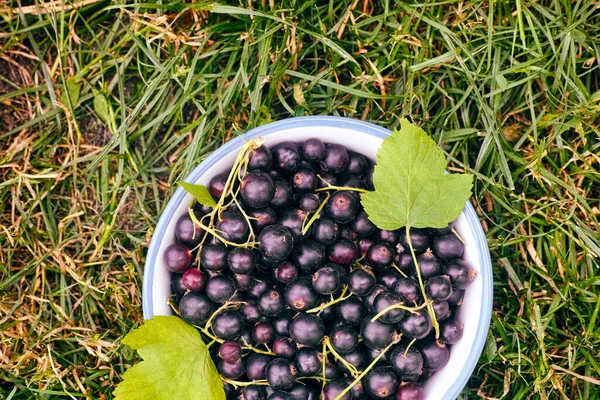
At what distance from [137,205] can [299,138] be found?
0.76 meters

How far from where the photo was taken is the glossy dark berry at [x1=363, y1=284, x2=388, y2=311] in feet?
5.35

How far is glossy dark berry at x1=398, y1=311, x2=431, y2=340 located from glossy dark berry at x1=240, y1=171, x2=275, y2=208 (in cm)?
53

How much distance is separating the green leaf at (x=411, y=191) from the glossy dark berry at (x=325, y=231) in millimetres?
117

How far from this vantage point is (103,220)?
217 cm

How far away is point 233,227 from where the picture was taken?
1643 millimetres

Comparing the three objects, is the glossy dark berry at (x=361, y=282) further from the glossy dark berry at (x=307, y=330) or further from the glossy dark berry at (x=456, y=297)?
the glossy dark berry at (x=456, y=297)

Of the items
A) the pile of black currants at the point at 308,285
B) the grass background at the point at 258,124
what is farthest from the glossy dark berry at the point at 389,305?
the grass background at the point at 258,124

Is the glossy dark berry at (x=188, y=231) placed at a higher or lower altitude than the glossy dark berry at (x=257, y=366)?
higher

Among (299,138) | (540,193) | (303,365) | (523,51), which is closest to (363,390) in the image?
(303,365)

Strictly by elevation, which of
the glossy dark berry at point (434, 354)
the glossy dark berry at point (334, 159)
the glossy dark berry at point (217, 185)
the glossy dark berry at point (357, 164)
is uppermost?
the glossy dark berry at point (334, 159)

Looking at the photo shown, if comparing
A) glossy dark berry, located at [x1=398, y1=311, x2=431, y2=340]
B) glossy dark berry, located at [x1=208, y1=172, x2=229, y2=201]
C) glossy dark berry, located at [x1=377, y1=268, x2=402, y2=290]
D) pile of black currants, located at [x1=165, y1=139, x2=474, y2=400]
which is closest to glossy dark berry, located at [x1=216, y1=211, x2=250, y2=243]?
pile of black currants, located at [x1=165, y1=139, x2=474, y2=400]

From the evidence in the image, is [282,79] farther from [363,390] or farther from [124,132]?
[363,390]

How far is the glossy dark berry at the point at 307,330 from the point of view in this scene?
161 centimetres

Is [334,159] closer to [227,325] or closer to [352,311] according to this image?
[352,311]
